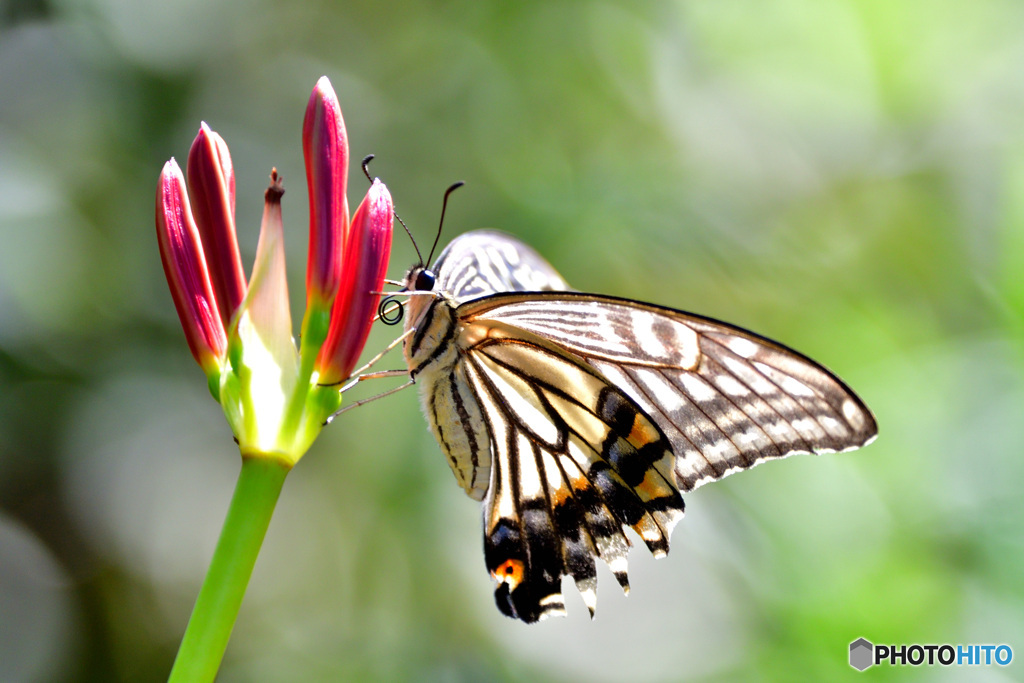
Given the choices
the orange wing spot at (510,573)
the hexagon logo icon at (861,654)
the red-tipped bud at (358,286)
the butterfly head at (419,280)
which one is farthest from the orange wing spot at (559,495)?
the hexagon logo icon at (861,654)

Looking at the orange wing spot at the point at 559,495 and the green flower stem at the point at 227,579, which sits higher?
the orange wing spot at the point at 559,495

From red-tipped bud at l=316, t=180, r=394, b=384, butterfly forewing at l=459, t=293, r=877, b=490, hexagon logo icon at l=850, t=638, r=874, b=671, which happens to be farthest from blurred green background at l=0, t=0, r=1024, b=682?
red-tipped bud at l=316, t=180, r=394, b=384

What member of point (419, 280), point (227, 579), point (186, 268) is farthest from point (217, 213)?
point (419, 280)

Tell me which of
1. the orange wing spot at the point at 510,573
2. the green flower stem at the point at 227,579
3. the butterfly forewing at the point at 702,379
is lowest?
the green flower stem at the point at 227,579

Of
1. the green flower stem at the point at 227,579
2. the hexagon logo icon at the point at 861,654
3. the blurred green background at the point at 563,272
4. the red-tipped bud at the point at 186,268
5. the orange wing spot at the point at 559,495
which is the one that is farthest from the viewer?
Result: the blurred green background at the point at 563,272

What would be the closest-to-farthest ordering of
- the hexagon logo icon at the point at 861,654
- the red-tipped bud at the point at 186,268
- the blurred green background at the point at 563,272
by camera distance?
the red-tipped bud at the point at 186,268, the hexagon logo icon at the point at 861,654, the blurred green background at the point at 563,272

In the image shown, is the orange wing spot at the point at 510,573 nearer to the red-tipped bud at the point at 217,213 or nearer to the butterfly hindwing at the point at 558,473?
the butterfly hindwing at the point at 558,473
